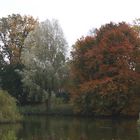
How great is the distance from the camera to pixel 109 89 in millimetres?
51969

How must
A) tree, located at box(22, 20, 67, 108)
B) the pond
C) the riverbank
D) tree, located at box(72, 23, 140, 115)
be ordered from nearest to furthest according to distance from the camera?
the pond < tree, located at box(72, 23, 140, 115) < the riverbank < tree, located at box(22, 20, 67, 108)

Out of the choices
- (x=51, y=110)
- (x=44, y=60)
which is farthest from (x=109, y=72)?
(x=44, y=60)

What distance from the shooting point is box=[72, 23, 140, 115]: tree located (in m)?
52.2

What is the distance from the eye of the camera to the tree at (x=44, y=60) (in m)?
59.5

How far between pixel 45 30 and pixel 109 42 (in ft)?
41.8

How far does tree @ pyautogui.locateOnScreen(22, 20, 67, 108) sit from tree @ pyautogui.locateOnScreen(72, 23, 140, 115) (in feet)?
10.8

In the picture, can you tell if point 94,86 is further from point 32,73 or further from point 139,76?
point 32,73

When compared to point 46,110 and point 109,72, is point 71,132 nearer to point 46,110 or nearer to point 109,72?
point 109,72

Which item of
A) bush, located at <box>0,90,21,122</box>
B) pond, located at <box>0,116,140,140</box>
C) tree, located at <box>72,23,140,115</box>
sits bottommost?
pond, located at <box>0,116,140,140</box>

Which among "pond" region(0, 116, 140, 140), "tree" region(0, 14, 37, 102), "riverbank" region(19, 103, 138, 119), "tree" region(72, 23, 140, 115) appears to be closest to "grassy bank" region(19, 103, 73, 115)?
"riverbank" region(19, 103, 138, 119)

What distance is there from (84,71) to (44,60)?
738cm

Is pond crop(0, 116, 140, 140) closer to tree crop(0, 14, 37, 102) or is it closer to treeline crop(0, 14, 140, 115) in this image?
treeline crop(0, 14, 140, 115)

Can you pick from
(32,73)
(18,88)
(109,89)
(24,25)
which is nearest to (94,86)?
(109,89)

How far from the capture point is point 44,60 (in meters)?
63.1
